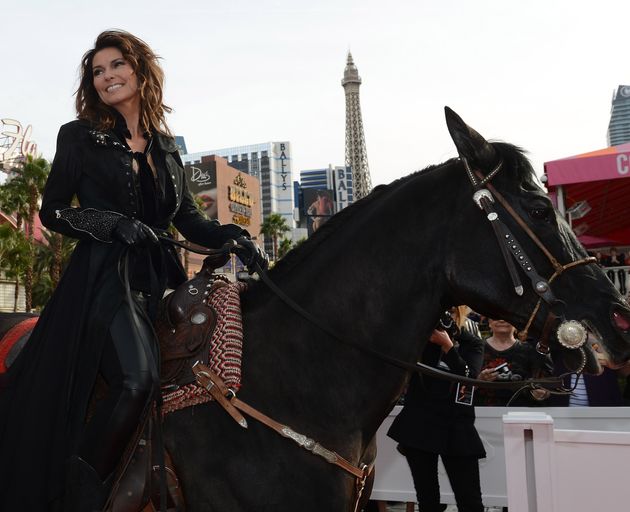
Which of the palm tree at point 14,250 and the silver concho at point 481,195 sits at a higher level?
the palm tree at point 14,250

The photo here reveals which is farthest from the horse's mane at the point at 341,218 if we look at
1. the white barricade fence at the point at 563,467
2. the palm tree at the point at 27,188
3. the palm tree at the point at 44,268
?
the palm tree at the point at 44,268

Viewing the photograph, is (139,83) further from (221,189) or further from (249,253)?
(221,189)

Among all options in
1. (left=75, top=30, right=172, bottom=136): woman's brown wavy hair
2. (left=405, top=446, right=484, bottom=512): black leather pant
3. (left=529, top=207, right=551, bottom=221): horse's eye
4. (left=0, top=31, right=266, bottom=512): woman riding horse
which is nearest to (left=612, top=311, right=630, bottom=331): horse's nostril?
(left=529, top=207, right=551, bottom=221): horse's eye

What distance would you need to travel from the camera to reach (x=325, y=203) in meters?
107

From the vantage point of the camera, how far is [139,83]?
3430mm

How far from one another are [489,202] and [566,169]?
6463 millimetres

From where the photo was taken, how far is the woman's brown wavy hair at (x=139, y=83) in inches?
132

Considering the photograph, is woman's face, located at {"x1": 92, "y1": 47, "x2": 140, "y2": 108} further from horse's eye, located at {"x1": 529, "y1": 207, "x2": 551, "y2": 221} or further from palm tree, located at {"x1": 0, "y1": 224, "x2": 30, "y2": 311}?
palm tree, located at {"x1": 0, "y1": 224, "x2": 30, "y2": 311}

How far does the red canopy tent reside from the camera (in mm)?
8461

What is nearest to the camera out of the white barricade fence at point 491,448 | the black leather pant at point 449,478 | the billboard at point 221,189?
the black leather pant at point 449,478

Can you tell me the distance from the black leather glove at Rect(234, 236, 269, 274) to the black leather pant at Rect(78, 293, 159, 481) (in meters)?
0.72

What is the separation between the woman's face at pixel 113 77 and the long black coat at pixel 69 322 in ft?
0.83

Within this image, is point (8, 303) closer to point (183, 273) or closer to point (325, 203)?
point (183, 273)

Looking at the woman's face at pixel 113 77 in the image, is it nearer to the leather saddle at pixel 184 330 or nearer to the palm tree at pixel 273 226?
the leather saddle at pixel 184 330
